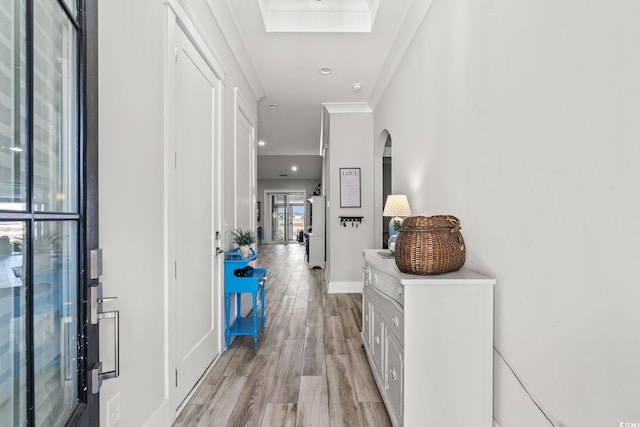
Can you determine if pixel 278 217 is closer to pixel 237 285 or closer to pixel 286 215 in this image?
pixel 286 215

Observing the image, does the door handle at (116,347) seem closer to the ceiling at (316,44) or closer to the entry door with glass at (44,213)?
the entry door with glass at (44,213)

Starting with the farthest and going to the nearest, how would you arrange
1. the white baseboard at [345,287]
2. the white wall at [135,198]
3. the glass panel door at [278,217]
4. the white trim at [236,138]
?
the glass panel door at [278,217] → the white baseboard at [345,287] → the white trim at [236,138] → the white wall at [135,198]

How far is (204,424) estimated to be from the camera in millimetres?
1759

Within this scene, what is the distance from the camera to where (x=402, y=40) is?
9.39ft

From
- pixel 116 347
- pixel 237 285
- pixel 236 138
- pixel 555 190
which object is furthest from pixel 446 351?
pixel 236 138

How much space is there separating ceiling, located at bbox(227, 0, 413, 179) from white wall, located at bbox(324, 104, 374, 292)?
33cm

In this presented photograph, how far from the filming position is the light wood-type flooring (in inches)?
71.5

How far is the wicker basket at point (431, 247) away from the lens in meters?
1.53

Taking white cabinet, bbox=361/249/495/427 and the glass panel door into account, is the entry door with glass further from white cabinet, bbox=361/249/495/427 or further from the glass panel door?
the glass panel door

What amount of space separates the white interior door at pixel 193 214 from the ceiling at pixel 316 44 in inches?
33.1

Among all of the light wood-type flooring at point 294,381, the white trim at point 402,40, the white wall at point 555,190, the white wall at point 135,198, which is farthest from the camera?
the white trim at point 402,40

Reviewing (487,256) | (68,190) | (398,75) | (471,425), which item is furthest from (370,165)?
(68,190)

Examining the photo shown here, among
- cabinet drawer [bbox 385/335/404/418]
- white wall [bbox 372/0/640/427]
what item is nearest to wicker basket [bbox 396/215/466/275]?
white wall [bbox 372/0/640/427]

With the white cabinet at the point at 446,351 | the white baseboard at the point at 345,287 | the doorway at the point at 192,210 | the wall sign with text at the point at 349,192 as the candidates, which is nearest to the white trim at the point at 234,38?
the doorway at the point at 192,210
